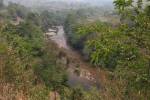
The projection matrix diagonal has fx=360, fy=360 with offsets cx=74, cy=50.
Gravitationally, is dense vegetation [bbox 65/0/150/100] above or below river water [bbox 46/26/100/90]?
above

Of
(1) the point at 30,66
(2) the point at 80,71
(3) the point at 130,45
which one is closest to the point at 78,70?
(2) the point at 80,71

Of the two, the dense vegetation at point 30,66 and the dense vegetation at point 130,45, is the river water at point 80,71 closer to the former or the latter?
the dense vegetation at point 30,66

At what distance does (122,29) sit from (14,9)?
7563cm

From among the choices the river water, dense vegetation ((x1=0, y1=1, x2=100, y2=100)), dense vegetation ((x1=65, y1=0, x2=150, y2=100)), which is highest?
dense vegetation ((x1=65, y1=0, x2=150, y2=100))

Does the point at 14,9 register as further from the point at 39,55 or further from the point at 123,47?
the point at 123,47

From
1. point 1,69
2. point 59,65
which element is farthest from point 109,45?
point 59,65

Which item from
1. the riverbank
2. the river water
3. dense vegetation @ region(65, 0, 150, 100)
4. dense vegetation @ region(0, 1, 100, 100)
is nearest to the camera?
dense vegetation @ region(65, 0, 150, 100)

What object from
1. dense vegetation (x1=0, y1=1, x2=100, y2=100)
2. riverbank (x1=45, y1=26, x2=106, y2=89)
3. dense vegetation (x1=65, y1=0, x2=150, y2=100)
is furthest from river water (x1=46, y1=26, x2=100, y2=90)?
dense vegetation (x1=65, y1=0, x2=150, y2=100)

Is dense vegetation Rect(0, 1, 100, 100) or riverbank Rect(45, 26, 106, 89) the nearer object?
dense vegetation Rect(0, 1, 100, 100)

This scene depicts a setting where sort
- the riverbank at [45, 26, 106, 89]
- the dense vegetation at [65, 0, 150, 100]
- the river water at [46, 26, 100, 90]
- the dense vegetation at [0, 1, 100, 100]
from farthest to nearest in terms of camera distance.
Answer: the riverbank at [45, 26, 106, 89]
the river water at [46, 26, 100, 90]
the dense vegetation at [0, 1, 100, 100]
the dense vegetation at [65, 0, 150, 100]

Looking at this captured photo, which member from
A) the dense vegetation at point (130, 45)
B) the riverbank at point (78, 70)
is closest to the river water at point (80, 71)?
the riverbank at point (78, 70)

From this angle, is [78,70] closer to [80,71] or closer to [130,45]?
[80,71]

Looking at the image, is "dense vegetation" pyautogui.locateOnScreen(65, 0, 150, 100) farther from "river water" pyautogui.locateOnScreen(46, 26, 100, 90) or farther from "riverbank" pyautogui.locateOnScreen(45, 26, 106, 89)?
"riverbank" pyautogui.locateOnScreen(45, 26, 106, 89)

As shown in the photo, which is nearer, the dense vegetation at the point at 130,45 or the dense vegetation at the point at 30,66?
the dense vegetation at the point at 130,45
